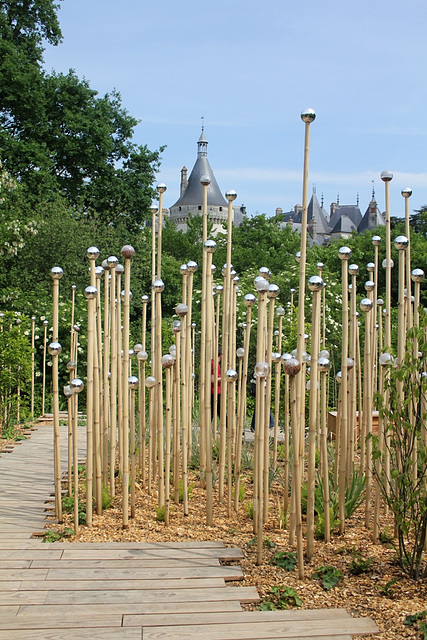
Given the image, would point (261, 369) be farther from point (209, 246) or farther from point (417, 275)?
point (417, 275)

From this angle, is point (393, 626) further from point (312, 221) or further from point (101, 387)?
point (312, 221)

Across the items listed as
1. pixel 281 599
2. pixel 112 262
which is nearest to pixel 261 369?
pixel 281 599

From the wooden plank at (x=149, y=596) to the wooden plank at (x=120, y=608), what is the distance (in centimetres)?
4

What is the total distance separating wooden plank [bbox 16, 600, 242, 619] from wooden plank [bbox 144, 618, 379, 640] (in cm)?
14

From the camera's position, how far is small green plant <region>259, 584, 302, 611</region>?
106 inches

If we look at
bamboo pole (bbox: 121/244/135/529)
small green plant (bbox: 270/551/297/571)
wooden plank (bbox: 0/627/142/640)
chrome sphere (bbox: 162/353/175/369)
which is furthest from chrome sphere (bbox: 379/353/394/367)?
wooden plank (bbox: 0/627/142/640)

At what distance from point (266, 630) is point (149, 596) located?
0.53 meters

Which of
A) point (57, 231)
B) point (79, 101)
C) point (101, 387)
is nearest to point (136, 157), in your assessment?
point (79, 101)

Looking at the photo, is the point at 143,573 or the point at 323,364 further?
the point at 323,364

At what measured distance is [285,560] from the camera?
3162 mm

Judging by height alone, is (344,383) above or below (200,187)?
below

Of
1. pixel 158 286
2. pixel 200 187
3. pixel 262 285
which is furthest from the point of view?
pixel 200 187

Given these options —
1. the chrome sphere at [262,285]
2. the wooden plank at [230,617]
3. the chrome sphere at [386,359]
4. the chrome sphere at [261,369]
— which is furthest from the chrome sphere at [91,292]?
the wooden plank at [230,617]

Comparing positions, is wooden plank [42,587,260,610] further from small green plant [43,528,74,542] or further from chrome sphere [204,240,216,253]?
chrome sphere [204,240,216,253]
